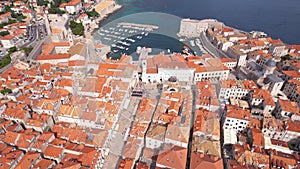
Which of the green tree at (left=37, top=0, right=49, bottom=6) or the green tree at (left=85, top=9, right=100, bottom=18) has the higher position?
the green tree at (left=37, top=0, right=49, bottom=6)

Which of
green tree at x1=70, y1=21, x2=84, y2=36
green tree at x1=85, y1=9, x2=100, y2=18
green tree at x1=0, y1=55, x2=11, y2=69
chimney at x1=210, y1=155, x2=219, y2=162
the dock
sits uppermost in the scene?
green tree at x1=85, y1=9, x2=100, y2=18

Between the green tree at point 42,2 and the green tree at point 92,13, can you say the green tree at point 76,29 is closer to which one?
the green tree at point 92,13

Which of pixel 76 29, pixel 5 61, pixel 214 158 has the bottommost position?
pixel 214 158

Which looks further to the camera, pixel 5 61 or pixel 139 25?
pixel 139 25

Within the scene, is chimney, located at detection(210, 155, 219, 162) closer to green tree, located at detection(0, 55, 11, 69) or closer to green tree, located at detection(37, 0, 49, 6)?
green tree, located at detection(0, 55, 11, 69)

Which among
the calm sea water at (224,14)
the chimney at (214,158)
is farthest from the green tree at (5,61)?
the chimney at (214,158)

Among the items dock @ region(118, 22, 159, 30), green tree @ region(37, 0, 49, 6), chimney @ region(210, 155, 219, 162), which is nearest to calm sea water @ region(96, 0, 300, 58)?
dock @ region(118, 22, 159, 30)

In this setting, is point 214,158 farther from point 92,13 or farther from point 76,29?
point 92,13

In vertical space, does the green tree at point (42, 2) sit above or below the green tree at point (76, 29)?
above

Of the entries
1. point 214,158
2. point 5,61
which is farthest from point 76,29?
point 214,158
